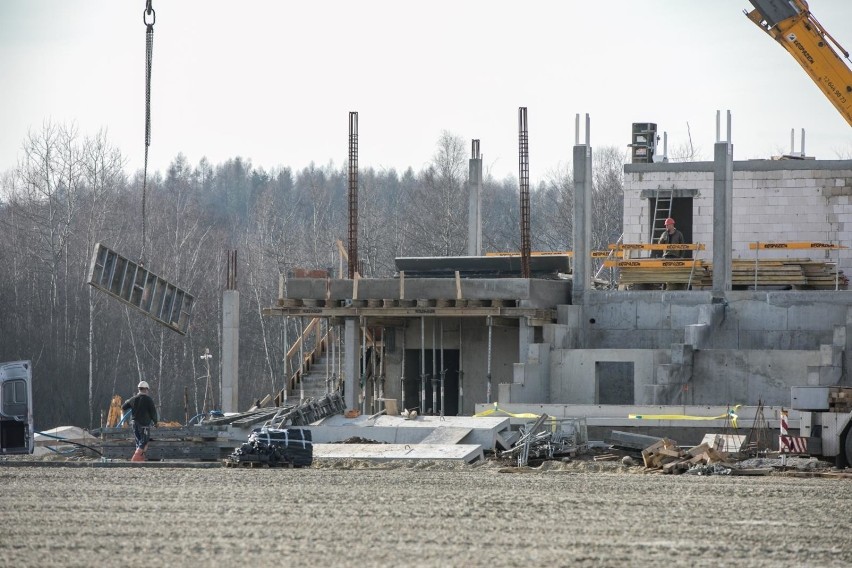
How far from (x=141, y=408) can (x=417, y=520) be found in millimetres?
8841

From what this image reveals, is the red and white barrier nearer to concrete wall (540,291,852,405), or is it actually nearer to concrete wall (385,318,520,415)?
concrete wall (540,291,852,405)

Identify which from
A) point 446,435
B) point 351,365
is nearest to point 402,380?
point 351,365

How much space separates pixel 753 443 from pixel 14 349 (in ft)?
124

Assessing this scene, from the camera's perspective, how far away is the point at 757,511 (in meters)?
14.4

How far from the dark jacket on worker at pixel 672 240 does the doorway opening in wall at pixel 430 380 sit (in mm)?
5405

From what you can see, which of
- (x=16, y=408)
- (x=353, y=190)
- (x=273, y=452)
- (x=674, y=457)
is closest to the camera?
(x=273, y=452)

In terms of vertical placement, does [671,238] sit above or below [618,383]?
above

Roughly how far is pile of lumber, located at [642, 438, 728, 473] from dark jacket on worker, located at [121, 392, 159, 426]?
7.36 m

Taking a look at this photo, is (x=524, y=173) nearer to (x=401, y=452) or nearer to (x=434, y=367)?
(x=434, y=367)

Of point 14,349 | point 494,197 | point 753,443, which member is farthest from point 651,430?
point 494,197

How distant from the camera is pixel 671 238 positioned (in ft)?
108

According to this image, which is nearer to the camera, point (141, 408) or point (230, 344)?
point (141, 408)

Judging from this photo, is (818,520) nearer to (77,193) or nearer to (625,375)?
(625,375)

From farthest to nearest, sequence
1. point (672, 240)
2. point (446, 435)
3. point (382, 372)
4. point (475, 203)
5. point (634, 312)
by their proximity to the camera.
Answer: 1. point (475, 203)
2. point (382, 372)
3. point (672, 240)
4. point (634, 312)
5. point (446, 435)
